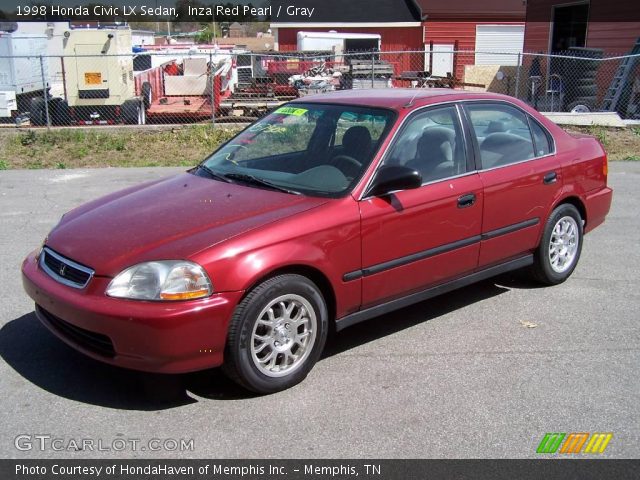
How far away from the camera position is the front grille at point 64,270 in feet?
12.3

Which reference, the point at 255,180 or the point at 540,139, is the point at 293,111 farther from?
the point at 540,139

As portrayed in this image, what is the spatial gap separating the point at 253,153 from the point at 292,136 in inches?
12.6

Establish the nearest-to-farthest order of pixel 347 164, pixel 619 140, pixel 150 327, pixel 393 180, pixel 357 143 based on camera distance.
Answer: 1. pixel 150 327
2. pixel 393 180
3. pixel 347 164
4. pixel 357 143
5. pixel 619 140

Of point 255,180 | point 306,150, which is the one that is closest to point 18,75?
point 306,150

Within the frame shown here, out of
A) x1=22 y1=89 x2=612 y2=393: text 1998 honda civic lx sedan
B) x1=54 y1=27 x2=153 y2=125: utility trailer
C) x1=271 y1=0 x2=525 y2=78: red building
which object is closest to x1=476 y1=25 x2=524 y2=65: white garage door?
x1=271 y1=0 x2=525 y2=78: red building

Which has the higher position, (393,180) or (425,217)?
(393,180)

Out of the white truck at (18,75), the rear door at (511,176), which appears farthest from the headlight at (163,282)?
the white truck at (18,75)

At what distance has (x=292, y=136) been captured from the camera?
5059mm

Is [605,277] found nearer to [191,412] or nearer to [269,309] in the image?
[269,309]

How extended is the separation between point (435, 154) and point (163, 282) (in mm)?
2185

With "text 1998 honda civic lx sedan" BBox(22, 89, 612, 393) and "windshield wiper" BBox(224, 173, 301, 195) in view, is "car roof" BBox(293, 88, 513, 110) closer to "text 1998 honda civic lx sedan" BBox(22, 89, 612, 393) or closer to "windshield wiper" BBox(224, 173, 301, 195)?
"text 1998 honda civic lx sedan" BBox(22, 89, 612, 393)

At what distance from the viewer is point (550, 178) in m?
5.41

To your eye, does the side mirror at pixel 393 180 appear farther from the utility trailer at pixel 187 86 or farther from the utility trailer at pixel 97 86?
the utility trailer at pixel 97 86

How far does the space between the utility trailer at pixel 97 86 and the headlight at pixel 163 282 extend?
1369cm
